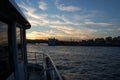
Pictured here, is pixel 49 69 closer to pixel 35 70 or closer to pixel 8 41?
pixel 8 41

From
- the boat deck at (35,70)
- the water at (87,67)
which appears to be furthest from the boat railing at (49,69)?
the water at (87,67)

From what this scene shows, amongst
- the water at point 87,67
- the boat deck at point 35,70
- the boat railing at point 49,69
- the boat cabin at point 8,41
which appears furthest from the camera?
the water at point 87,67

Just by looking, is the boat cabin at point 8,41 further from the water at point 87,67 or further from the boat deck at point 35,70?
the water at point 87,67

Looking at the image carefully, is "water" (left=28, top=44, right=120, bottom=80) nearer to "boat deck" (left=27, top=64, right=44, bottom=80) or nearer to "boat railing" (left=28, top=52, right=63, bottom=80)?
"boat deck" (left=27, top=64, right=44, bottom=80)

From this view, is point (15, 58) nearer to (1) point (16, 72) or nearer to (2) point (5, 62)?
(1) point (16, 72)

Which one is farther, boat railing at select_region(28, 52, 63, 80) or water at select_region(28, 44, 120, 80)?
water at select_region(28, 44, 120, 80)

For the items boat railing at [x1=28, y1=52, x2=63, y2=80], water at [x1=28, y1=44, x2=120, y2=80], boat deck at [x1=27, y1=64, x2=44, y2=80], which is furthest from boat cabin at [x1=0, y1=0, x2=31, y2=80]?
water at [x1=28, y1=44, x2=120, y2=80]

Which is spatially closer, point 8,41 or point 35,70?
point 8,41

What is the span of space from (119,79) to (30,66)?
18.1 m

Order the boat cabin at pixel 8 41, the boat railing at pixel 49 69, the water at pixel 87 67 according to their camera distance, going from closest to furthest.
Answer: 1. the boat cabin at pixel 8 41
2. the boat railing at pixel 49 69
3. the water at pixel 87 67

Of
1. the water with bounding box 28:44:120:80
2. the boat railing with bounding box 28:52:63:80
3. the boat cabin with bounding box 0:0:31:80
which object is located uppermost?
the boat cabin with bounding box 0:0:31:80

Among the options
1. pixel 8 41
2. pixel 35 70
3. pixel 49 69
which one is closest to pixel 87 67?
pixel 35 70

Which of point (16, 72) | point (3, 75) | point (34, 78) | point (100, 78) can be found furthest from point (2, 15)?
point (100, 78)

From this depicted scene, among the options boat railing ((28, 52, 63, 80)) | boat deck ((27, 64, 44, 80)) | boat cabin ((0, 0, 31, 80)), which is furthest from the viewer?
boat deck ((27, 64, 44, 80))
